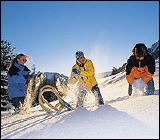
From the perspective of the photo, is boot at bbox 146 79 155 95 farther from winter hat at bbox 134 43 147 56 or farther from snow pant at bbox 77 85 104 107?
snow pant at bbox 77 85 104 107

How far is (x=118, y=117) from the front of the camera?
6648 mm

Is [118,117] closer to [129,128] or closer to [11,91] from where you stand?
[129,128]

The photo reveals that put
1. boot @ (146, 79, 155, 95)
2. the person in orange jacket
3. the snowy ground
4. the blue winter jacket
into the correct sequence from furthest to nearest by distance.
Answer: the blue winter jacket → the person in orange jacket → boot @ (146, 79, 155, 95) → the snowy ground

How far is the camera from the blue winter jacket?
9.74 m

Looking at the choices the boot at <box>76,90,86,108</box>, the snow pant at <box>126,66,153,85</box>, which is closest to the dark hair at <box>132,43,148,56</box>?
the snow pant at <box>126,66,153,85</box>

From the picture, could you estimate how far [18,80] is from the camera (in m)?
9.82

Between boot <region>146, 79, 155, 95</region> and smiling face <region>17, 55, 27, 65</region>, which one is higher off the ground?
smiling face <region>17, 55, 27, 65</region>

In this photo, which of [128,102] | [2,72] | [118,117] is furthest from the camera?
[2,72]

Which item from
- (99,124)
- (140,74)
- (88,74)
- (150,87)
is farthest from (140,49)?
(99,124)

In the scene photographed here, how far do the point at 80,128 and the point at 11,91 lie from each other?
13.4ft

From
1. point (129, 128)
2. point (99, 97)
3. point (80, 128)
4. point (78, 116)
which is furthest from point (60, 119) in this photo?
point (99, 97)

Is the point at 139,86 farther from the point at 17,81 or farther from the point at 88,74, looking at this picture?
the point at 17,81

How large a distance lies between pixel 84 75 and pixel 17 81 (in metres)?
1.94

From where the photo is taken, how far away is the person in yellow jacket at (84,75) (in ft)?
31.6
